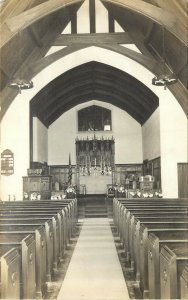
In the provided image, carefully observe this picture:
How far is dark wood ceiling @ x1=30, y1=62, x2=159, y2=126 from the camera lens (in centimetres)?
1484

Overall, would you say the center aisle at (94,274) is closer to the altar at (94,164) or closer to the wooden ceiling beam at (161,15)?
the wooden ceiling beam at (161,15)

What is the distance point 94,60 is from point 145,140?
18.2 feet

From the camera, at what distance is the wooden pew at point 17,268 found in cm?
259

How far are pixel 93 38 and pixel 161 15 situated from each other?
4.72 m

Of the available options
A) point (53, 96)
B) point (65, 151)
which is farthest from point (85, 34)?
point (65, 151)

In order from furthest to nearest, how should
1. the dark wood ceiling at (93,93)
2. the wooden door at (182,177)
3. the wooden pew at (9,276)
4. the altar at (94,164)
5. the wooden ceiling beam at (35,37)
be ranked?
the altar at (94,164)
the dark wood ceiling at (93,93)
the wooden door at (182,177)
the wooden ceiling beam at (35,37)
the wooden pew at (9,276)

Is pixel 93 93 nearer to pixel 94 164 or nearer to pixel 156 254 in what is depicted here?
pixel 94 164

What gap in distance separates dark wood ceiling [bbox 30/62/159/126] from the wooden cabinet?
282 cm

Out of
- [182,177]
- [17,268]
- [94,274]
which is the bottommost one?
[94,274]

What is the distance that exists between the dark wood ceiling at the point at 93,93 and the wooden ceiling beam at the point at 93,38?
1.56 meters

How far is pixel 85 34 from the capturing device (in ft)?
43.0

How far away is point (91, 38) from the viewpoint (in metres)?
13.0

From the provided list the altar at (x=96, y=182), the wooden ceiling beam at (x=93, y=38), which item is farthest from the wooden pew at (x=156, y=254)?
the altar at (x=96, y=182)

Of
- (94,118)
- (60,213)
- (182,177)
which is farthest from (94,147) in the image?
(60,213)
